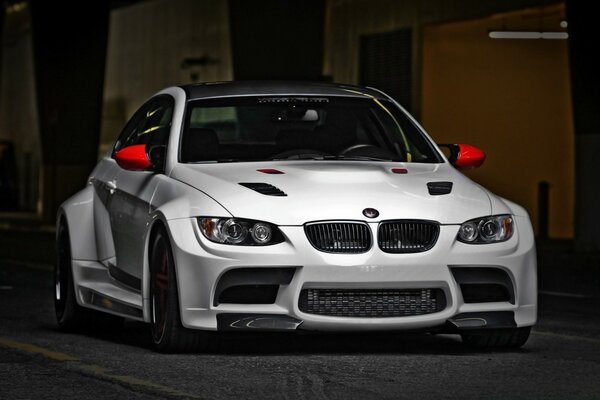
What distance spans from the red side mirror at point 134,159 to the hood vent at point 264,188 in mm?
951

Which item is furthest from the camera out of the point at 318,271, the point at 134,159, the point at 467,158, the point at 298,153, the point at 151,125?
the point at 151,125

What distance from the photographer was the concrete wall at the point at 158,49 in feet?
147

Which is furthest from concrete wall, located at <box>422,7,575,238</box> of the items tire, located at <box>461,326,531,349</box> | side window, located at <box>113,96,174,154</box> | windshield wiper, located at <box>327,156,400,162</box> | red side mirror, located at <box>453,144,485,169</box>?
tire, located at <box>461,326,531,349</box>

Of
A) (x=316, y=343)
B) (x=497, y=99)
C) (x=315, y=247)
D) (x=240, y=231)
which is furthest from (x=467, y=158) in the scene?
(x=497, y=99)

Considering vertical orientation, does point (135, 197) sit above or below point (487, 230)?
above

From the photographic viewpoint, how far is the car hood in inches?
360

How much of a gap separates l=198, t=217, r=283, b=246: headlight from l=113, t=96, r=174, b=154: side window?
1.54m

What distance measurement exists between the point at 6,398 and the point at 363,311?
2214 mm

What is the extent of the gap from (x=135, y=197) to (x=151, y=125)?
38.9 inches

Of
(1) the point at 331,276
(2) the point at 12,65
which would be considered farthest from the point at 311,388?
(2) the point at 12,65

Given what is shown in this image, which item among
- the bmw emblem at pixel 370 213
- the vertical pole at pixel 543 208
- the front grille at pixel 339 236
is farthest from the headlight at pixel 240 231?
the vertical pole at pixel 543 208

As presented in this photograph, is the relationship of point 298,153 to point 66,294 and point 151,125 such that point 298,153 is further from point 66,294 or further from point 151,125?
point 66,294

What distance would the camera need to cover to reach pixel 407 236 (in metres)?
9.20

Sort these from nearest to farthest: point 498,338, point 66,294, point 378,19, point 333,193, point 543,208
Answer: point 333,193 → point 498,338 → point 66,294 → point 543,208 → point 378,19
